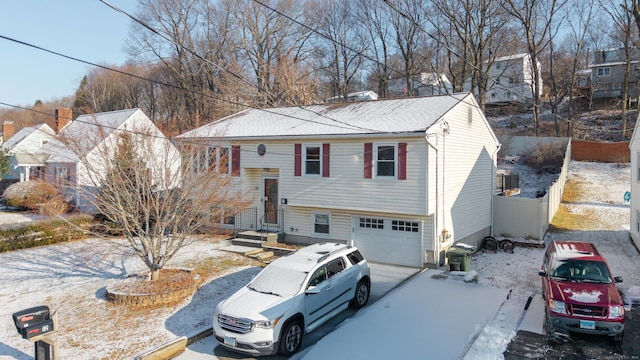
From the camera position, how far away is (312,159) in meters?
17.5

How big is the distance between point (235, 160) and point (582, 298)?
48.8 ft

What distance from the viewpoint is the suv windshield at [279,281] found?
30.1ft

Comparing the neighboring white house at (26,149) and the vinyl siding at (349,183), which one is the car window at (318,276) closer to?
the vinyl siding at (349,183)

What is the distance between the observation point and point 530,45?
1388 inches

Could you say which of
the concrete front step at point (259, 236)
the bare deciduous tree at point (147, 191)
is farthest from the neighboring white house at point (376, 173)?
the bare deciduous tree at point (147, 191)

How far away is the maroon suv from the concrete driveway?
4.65 metres

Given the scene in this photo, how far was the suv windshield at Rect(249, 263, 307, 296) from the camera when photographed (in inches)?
361

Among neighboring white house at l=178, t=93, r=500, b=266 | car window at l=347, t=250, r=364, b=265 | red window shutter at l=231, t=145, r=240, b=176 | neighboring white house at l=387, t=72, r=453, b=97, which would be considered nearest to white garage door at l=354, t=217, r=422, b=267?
neighboring white house at l=178, t=93, r=500, b=266

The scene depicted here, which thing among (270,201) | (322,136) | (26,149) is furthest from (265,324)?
(26,149)

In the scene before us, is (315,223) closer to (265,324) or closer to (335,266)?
(335,266)

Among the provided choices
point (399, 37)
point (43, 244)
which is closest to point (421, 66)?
point (399, 37)

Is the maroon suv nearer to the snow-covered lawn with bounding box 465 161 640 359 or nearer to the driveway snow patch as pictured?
the snow-covered lawn with bounding box 465 161 640 359

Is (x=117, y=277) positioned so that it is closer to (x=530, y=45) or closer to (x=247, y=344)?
(x=247, y=344)

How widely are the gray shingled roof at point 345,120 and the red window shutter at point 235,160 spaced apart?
617 mm
